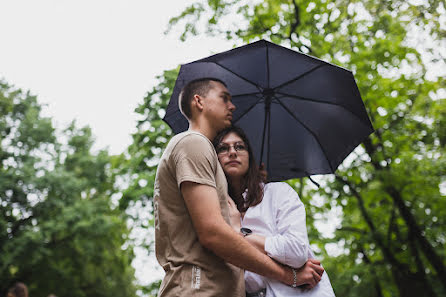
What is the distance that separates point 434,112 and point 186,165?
950 cm

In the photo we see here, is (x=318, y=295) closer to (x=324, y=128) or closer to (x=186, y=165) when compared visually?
(x=186, y=165)

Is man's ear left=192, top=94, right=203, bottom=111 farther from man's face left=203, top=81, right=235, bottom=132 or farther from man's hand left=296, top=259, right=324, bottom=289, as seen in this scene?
man's hand left=296, top=259, right=324, bottom=289

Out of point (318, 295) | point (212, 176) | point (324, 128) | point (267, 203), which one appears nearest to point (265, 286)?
point (318, 295)

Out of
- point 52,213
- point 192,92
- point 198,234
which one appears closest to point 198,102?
point 192,92

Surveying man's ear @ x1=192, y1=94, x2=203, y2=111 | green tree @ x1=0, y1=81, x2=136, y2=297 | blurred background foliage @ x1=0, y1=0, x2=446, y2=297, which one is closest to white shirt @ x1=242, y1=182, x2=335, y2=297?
man's ear @ x1=192, y1=94, x2=203, y2=111

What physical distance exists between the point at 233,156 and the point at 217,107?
1.92ft

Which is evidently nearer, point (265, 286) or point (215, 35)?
point (265, 286)

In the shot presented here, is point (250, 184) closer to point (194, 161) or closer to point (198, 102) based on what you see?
point (198, 102)

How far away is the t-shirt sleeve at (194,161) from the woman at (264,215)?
21.3 inches

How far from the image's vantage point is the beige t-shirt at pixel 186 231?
205cm

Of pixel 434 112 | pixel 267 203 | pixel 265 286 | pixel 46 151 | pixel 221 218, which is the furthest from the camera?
pixel 46 151

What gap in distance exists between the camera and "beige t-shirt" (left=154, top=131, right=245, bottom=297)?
6.74 ft

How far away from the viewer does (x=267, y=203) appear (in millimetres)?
2797

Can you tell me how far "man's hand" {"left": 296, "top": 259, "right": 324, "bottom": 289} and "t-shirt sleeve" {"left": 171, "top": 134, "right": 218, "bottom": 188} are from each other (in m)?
0.75
